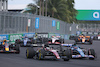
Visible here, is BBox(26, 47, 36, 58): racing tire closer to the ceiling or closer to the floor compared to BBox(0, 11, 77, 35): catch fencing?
closer to the floor

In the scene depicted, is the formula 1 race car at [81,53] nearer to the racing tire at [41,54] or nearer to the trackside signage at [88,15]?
the racing tire at [41,54]

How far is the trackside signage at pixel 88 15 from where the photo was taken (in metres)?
95.1

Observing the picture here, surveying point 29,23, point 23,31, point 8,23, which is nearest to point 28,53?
point 8,23

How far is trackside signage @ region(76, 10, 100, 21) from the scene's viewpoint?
95125mm

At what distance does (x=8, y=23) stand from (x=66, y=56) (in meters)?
14.9

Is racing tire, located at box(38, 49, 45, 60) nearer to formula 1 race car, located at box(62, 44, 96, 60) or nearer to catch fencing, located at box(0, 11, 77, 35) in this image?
formula 1 race car, located at box(62, 44, 96, 60)

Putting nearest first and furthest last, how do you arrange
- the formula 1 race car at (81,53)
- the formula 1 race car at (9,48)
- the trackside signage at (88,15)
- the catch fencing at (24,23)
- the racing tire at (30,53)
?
the racing tire at (30,53) < the formula 1 race car at (81,53) < the formula 1 race car at (9,48) < the catch fencing at (24,23) < the trackside signage at (88,15)

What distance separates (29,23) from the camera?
34.6m

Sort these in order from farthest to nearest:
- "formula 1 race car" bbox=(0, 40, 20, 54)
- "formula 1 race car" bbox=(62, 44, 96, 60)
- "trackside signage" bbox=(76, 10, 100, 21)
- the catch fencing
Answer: "trackside signage" bbox=(76, 10, 100, 21) < the catch fencing < "formula 1 race car" bbox=(0, 40, 20, 54) < "formula 1 race car" bbox=(62, 44, 96, 60)

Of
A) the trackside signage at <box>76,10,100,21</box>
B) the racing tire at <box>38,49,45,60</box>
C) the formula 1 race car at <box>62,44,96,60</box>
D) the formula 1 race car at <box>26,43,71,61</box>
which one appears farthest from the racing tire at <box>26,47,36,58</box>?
the trackside signage at <box>76,10,100,21</box>

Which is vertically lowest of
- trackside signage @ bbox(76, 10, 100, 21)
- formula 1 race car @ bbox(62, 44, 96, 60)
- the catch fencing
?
formula 1 race car @ bbox(62, 44, 96, 60)

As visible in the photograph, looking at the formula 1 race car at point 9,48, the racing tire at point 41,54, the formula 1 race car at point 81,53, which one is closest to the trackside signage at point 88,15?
the formula 1 race car at point 9,48

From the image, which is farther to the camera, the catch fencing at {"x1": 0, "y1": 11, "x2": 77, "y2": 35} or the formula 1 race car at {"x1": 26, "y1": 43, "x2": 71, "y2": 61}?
the catch fencing at {"x1": 0, "y1": 11, "x2": 77, "y2": 35}

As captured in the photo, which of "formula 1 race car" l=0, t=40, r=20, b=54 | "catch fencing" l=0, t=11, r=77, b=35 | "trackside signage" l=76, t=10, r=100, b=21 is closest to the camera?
"formula 1 race car" l=0, t=40, r=20, b=54
